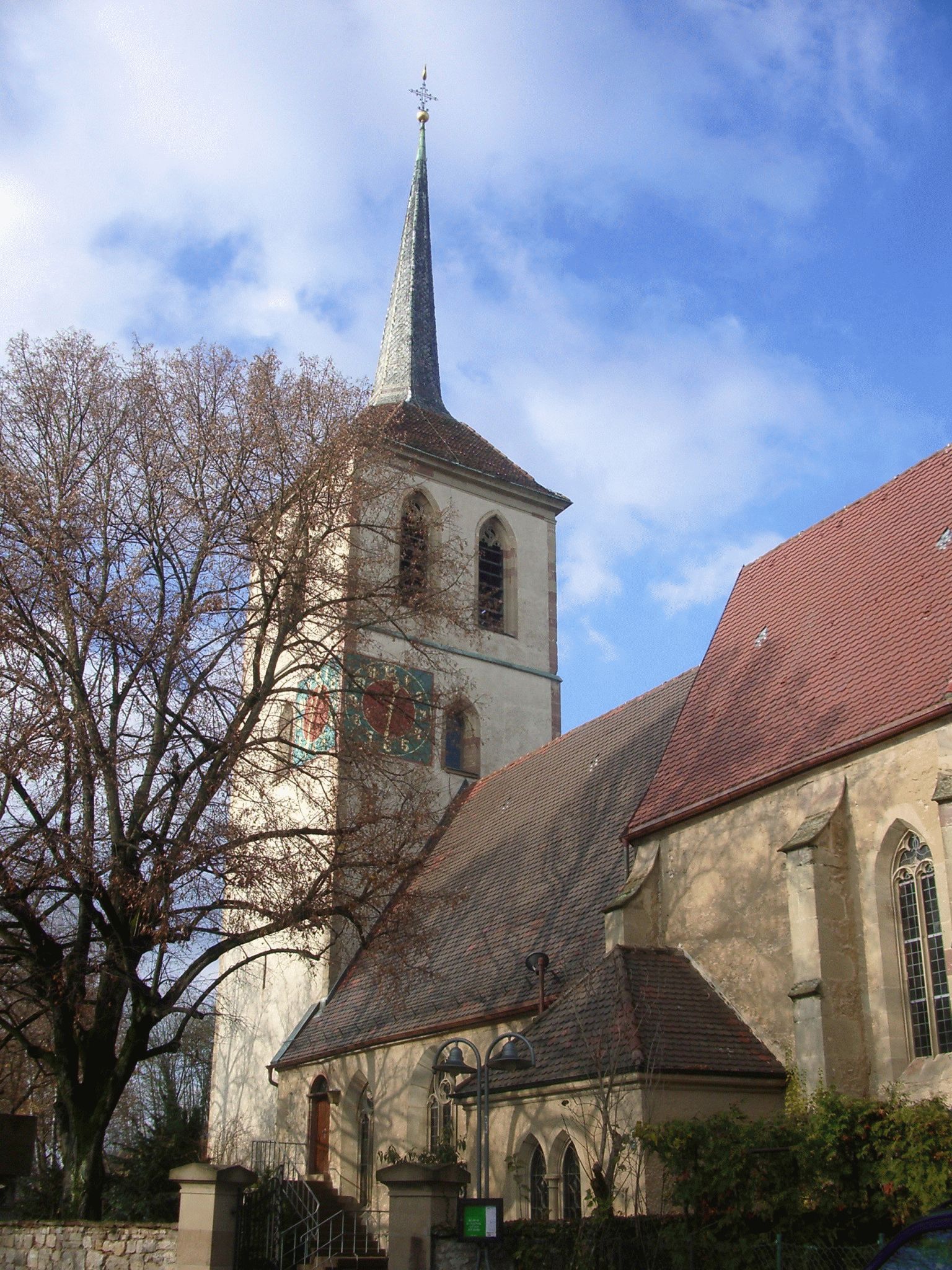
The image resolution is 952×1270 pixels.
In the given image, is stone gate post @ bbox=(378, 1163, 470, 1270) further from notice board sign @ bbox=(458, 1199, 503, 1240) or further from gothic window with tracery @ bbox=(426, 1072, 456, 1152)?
gothic window with tracery @ bbox=(426, 1072, 456, 1152)

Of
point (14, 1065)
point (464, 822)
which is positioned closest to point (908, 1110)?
point (464, 822)

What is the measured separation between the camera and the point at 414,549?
18703 mm

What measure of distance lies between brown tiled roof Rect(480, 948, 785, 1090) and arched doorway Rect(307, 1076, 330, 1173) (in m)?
7.02

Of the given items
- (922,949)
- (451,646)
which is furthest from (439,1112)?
(451,646)

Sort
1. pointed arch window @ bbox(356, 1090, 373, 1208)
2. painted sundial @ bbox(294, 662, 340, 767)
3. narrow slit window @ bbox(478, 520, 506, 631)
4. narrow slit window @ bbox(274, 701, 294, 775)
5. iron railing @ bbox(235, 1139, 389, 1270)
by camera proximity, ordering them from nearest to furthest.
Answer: iron railing @ bbox(235, 1139, 389, 1270) < narrow slit window @ bbox(274, 701, 294, 775) < painted sundial @ bbox(294, 662, 340, 767) < pointed arch window @ bbox(356, 1090, 373, 1208) < narrow slit window @ bbox(478, 520, 506, 631)

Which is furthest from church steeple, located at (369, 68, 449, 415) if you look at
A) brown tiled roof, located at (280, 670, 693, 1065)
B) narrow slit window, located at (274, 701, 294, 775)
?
narrow slit window, located at (274, 701, 294, 775)

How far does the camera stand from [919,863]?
12.2 meters

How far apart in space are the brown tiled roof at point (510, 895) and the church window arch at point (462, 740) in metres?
1.41

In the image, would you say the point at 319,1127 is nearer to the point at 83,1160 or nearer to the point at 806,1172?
the point at 83,1160

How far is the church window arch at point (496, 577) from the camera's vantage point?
27.1 meters

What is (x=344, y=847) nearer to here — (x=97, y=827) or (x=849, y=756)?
(x=97, y=827)

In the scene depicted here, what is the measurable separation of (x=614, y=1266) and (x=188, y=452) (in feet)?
33.0

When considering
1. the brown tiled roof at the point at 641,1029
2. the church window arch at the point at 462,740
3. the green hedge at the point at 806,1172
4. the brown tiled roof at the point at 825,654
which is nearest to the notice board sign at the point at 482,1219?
the green hedge at the point at 806,1172

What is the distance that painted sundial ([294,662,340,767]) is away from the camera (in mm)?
15297
